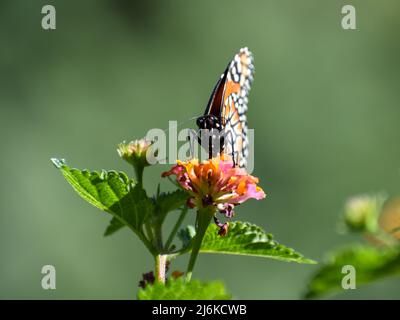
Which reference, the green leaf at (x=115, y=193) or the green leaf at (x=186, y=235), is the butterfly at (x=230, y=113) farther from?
the green leaf at (x=115, y=193)

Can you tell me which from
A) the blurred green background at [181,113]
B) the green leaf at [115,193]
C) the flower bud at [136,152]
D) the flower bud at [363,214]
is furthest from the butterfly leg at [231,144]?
the blurred green background at [181,113]

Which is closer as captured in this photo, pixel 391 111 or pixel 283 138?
pixel 283 138

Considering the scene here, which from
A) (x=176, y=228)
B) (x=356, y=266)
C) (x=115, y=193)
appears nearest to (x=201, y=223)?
(x=176, y=228)

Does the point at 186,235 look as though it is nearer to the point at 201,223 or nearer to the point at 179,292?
the point at 201,223

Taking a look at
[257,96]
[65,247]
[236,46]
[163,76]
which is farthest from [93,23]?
[65,247]

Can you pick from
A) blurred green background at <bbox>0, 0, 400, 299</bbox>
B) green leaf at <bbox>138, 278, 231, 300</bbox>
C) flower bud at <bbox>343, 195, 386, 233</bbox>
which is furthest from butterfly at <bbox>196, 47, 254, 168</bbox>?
blurred green background at <bbox>0, 0, 400, 299</bbox>

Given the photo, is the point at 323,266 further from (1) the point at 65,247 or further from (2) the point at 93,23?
(2) the point at 93,23
